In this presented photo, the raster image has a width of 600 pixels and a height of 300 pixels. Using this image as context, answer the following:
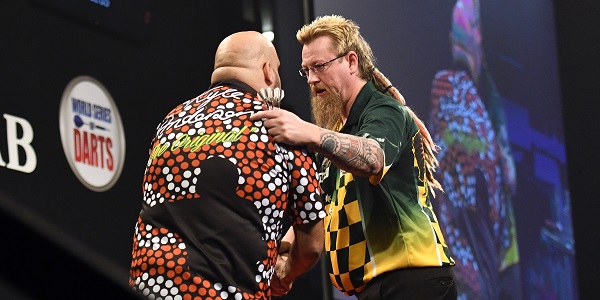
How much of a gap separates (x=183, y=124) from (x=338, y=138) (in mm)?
403

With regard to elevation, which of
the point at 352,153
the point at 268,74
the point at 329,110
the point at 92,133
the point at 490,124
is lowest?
the point at 490,124

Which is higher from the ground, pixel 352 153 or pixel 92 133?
pixel 352 153

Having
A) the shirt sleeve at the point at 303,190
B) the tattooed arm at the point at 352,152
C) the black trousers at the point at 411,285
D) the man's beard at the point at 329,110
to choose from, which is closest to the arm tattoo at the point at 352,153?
the tattooed arm at the point at 352,152

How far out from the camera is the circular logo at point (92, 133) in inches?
120

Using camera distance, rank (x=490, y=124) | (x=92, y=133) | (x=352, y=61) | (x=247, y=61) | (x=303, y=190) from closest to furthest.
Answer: (x=303, y=190) → (x=247, y=61) → (x=352, y=61) → (x=92, y=133) → (x=490, y=124)

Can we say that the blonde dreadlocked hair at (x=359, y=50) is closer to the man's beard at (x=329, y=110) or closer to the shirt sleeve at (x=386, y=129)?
the man's beard at (x=329, y=110)

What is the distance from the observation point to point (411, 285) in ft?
7.79

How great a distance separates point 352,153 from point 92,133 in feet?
4.31

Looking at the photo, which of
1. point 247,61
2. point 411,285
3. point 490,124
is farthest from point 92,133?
point 490,124

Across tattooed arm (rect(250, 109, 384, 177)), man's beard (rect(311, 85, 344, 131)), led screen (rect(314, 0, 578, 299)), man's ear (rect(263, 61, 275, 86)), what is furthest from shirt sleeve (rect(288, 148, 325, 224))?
led screen (rect(314, 0, 578, 299))

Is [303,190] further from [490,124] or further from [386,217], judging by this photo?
[490,124]

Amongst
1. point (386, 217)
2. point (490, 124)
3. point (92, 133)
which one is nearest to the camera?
point (386, 217)

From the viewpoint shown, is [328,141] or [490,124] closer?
[328,141]

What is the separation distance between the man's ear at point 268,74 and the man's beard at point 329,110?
625 mm
